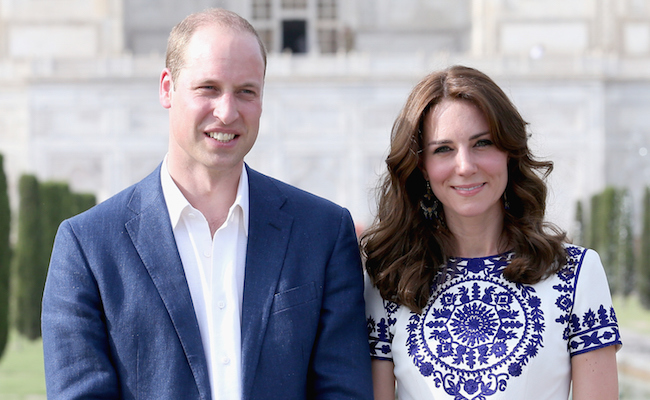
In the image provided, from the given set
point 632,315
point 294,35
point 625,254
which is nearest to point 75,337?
point 632,315

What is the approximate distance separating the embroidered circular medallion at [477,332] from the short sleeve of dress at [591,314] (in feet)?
0.34

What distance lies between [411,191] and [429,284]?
1.10 ft

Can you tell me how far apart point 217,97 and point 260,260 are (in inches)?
18.8

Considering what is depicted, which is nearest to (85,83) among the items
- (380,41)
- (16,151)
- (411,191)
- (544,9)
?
(16,151)

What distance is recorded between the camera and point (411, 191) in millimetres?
2691

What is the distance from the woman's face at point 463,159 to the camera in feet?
8.11

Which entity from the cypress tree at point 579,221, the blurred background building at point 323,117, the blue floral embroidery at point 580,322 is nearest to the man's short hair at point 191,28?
the blue floral embroidery at point 580,322

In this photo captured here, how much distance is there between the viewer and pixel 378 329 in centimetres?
255

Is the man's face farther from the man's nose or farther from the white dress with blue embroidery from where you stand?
the white dress with blue embroidery

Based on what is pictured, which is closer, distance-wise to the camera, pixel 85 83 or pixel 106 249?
pixel 106 249

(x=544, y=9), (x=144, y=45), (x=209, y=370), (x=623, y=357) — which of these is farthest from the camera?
(x=144, y=45)

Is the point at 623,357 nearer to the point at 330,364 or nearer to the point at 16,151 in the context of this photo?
the point at 330,364

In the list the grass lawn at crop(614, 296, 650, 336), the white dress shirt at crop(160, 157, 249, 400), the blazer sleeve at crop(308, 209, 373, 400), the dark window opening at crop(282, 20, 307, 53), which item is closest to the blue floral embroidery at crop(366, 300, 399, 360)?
the blazer sleeve at crop(308, 209, 373, 400)

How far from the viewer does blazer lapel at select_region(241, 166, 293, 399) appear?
221 cm
